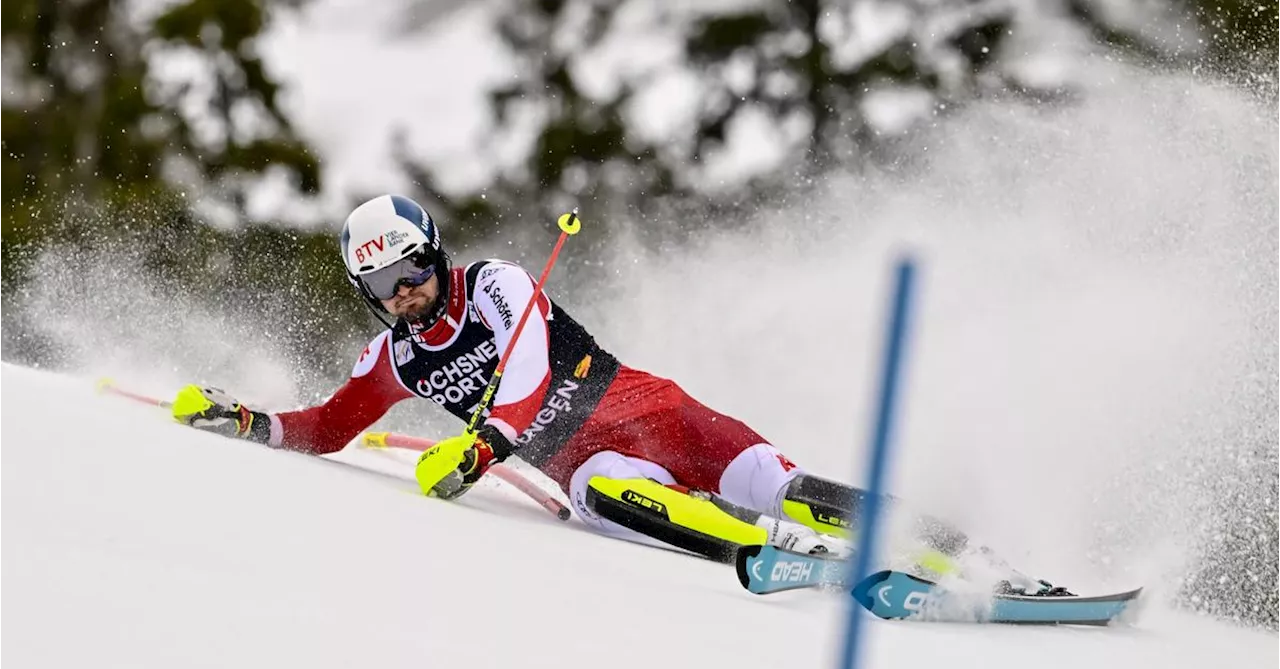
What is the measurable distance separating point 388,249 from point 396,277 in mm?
90

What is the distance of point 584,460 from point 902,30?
16101 mm

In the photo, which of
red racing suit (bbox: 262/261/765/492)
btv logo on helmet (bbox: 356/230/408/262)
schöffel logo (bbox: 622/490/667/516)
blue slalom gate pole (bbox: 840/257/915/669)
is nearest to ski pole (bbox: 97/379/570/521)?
red racing suit (bbox: 262/261/765/492)

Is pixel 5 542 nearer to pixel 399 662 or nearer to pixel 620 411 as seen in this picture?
pixel 399 662

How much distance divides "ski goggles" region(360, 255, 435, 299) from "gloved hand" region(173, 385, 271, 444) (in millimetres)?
712

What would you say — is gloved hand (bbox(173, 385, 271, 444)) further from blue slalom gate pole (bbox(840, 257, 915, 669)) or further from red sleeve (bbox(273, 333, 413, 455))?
blue slalom gate pole (bbox(840, 257, 915, 669))

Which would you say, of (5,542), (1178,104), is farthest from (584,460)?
(1178,104)

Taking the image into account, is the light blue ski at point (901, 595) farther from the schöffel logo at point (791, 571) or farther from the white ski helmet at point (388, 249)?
the white ski helmet at point (388, 249)

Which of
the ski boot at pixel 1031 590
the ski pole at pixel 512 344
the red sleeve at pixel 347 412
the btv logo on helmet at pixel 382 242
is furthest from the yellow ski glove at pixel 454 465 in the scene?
the ski boot at pixel 1031 590

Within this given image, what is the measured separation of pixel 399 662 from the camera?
71.3 inches

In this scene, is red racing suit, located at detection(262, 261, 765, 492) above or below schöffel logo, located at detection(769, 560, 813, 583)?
above

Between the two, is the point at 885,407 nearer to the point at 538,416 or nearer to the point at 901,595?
the point at 901,595

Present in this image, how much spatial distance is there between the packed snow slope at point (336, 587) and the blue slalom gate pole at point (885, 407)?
29.4 inches

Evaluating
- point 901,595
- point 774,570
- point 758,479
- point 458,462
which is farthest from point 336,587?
point 758,479

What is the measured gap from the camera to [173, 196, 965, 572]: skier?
3.69 meters
